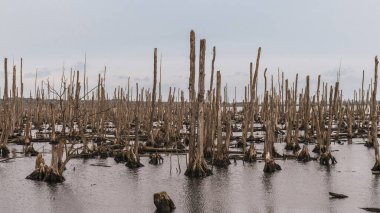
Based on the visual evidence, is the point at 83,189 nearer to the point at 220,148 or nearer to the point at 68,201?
the point at 68,201

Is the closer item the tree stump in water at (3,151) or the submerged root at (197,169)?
the submerged root at (197,169)

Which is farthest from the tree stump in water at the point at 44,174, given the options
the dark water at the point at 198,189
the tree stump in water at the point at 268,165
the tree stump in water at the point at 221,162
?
the tree stump in water at the point at 268,165

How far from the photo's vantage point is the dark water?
1048cm

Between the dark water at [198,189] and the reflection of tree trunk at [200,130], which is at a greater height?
the reflection of tree trunk at [200,130]

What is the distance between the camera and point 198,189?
1223cm

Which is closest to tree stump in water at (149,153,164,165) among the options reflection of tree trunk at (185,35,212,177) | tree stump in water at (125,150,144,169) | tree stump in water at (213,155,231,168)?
tree stump in water at (125,150,144,169)

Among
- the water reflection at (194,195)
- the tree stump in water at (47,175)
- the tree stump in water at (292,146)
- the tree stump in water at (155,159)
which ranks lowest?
the water reflection at (194,195)

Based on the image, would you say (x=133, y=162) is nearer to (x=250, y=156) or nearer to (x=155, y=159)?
(x=155, y=159)

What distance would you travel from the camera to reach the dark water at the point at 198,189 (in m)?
10.5

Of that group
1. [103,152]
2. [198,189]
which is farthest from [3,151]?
[198,189]

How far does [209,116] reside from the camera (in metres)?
15.2

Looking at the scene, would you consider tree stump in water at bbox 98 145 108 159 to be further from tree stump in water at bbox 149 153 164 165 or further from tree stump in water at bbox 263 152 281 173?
tree stump in water at bbox 263 152 281 173

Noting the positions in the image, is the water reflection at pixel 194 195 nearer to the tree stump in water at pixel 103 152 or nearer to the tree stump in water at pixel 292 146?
the tree stump in water at pixel 103 152

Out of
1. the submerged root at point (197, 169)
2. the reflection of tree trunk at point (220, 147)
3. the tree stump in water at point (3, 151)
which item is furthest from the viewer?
the tree stump in water at point (3, 151)
